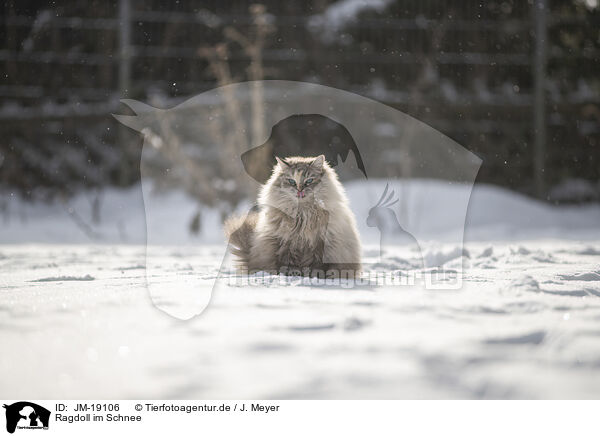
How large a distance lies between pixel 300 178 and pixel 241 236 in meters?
0.48

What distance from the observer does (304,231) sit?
2.39 meters

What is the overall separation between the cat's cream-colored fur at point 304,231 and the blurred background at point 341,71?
158 inches

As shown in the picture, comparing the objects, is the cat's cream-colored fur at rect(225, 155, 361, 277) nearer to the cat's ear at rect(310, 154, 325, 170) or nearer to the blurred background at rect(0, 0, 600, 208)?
the cat's ear at rect(310, 154, 325, 170)

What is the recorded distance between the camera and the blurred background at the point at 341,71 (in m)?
6.11

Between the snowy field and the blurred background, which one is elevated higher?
the blurred background

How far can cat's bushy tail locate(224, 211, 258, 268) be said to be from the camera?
2.57 m

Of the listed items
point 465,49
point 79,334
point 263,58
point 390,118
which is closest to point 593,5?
point 465,49

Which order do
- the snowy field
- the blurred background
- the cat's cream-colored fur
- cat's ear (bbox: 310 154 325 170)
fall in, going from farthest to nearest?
the blurred background
cat's ear (bbox: 310 154 325 170)
the cat's cream-colored fur
the snowy field
